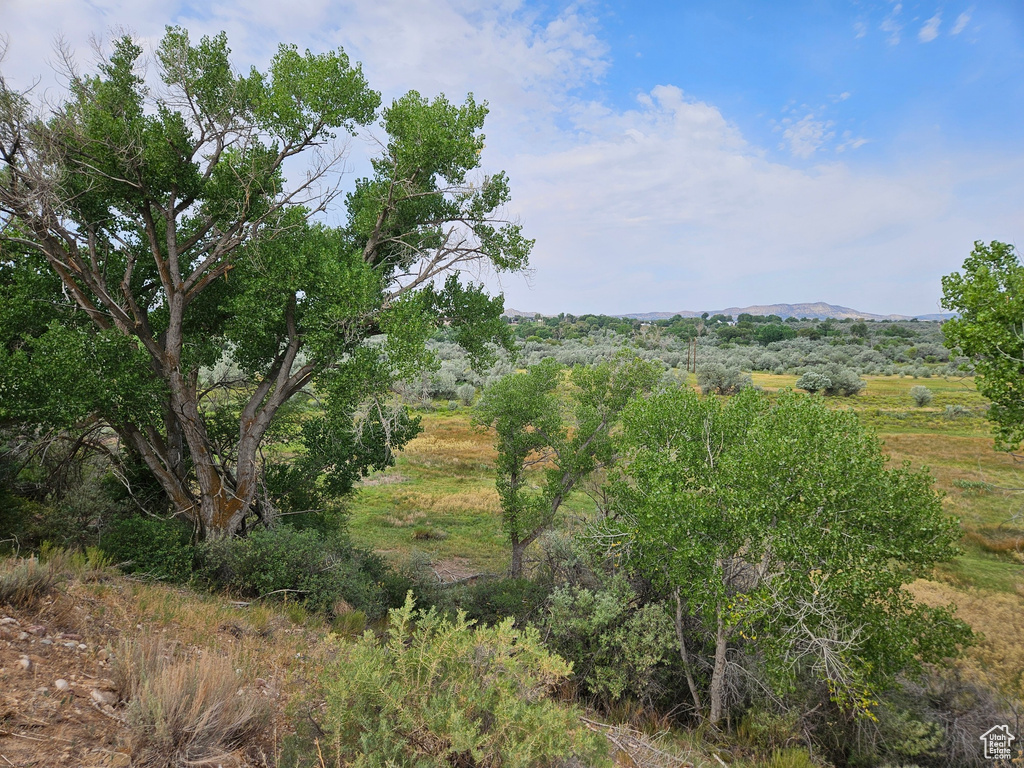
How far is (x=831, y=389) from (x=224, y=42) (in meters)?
62.2

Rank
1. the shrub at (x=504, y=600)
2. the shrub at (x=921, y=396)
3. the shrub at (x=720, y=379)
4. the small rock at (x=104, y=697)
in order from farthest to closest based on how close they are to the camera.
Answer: the shrub at (x=720, y=379), the shrub at (x=921, y=396), the shrub at (x=504, y=600), the small rock at (x=104, y=697)

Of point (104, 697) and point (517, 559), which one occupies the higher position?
point (104, 697)

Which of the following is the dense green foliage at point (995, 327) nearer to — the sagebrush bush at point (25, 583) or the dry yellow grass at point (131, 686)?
the dry yellow grass at point (131, 686)

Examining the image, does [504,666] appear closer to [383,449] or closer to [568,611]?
[568,611]

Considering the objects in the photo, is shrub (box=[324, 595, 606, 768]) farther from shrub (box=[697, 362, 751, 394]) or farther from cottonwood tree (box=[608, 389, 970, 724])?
shrub (box=[697, 362, 751, 394])

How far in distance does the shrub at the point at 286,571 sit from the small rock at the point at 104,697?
5.47 meters

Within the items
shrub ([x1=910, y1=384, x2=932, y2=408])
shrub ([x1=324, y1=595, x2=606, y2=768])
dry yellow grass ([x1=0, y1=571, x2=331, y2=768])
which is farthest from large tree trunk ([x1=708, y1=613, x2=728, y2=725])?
shrub ([x1=910, y1=384, x2=932, y2=408])

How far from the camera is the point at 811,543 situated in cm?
703

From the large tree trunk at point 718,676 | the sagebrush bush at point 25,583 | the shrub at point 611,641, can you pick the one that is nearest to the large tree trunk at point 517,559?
the shrub at point 611,641

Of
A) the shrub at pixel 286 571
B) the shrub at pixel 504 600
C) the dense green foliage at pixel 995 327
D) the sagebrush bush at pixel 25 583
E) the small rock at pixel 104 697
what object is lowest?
the shrub at pixel 504 600

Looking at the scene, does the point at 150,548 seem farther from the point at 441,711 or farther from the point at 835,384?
the point at 835,384

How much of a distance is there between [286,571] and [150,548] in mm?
2501

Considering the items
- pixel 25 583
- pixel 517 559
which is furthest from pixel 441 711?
pixel 517 559

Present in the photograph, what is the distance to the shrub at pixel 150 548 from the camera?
9.02 meters
